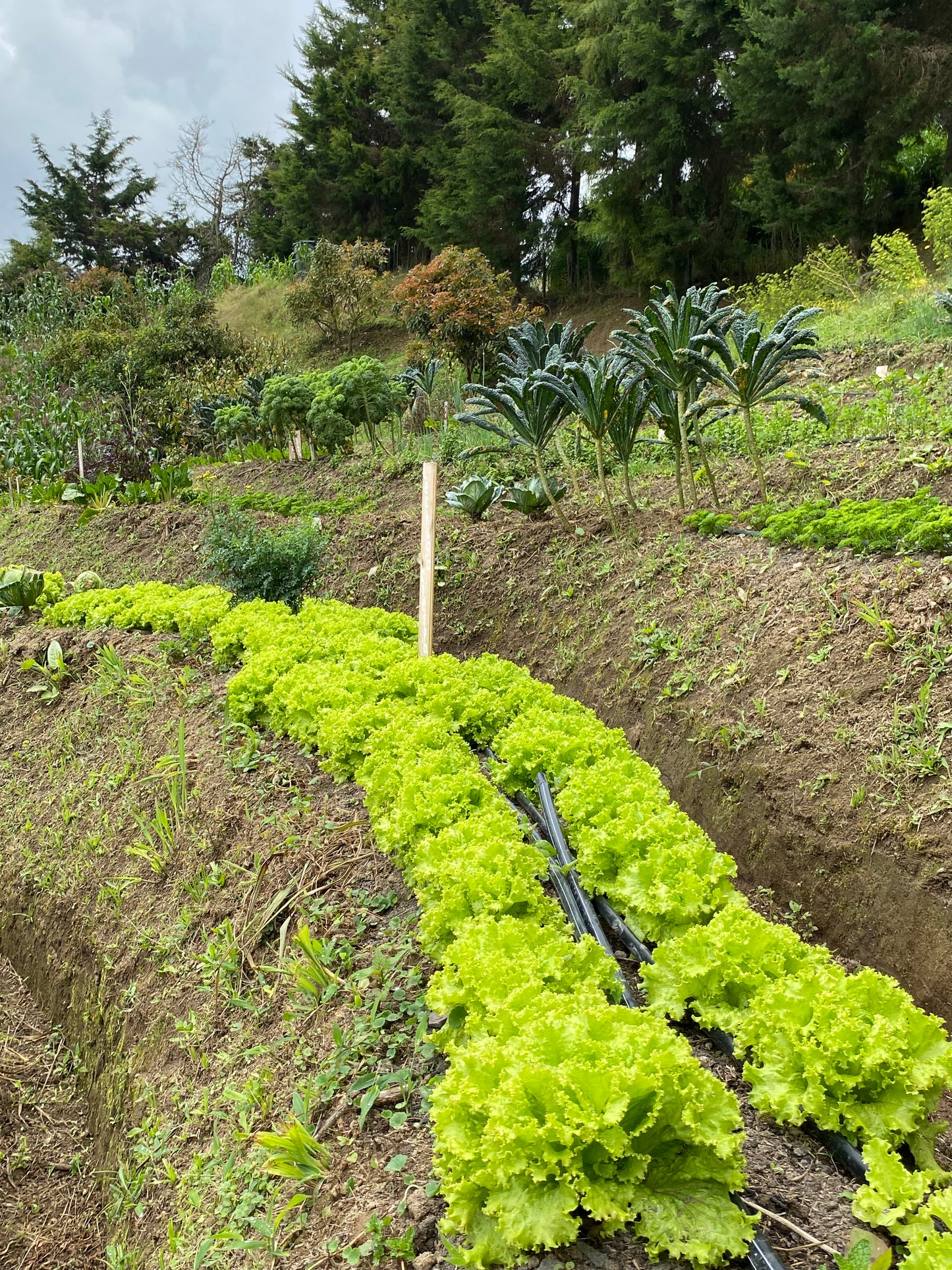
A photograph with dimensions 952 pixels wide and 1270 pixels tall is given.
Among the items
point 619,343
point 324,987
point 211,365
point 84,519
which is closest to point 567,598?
point 619,343

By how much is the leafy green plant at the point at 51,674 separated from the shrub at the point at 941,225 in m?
10.6

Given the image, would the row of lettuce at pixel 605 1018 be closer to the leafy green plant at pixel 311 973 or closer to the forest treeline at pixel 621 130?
the leafy green plant at pixel 311 973

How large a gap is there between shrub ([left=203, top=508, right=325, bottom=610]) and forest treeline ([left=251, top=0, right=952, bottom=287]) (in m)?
12.0

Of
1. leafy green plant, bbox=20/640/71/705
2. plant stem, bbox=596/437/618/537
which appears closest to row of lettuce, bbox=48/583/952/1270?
plant stem, bbox=596/437/618/537

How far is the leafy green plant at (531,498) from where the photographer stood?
6.38 meters

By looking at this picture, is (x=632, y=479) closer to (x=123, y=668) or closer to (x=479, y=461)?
(x=479, y=461)

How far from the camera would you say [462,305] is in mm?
13938

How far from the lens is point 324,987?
2609mm

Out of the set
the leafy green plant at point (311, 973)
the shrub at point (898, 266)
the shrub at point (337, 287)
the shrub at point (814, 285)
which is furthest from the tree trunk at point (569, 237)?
the leafy green plant at point (311, 973)

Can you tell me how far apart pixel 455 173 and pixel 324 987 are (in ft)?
74.1

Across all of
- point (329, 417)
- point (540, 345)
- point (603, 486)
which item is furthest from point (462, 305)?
point (603, 486)

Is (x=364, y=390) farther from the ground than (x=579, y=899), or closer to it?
farther from the ground

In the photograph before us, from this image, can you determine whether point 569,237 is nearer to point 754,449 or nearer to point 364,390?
point 364,390

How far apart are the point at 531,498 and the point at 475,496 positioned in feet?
1.97
